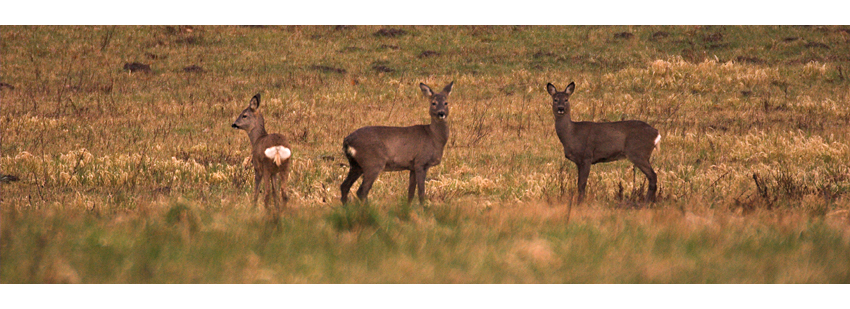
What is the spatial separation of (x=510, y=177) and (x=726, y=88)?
1148cm

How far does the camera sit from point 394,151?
9.40 metres

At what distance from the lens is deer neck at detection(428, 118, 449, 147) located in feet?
32.1

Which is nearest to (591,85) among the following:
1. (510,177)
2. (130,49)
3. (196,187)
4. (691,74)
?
(691,74)

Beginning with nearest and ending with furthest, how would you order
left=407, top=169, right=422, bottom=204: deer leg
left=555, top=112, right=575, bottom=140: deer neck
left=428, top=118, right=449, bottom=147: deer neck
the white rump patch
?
the white rump patch < left=407, top=169, right=422, bottom=204: deer leg < left=428, top=118, right=449, bottom=147: deer neck < left=555, top=112, right=575, bottom=140: deer neck

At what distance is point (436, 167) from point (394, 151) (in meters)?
3.57

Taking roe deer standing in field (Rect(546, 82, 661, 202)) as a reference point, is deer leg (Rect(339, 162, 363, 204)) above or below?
below

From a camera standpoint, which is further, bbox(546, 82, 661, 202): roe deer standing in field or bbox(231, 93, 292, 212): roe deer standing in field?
bbox(546, 82, 661, 202): roe deer standing in field

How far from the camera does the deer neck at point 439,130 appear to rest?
977 centimetres

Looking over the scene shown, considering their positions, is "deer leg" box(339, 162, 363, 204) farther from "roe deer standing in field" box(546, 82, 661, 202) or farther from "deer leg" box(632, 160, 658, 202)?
"deer leg" box(632, 160, 658, 202)

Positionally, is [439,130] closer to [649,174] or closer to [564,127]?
[564,127]

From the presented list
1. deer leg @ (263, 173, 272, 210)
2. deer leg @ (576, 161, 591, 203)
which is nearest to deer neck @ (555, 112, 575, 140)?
deer leg @ (576, 161, 591, 203)

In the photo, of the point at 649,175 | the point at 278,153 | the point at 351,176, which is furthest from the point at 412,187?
the point at 649,175

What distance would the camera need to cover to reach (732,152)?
44.5 feet

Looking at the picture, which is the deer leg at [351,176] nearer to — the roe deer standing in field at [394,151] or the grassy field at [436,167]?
the roe deer standing in field at [394,151]
